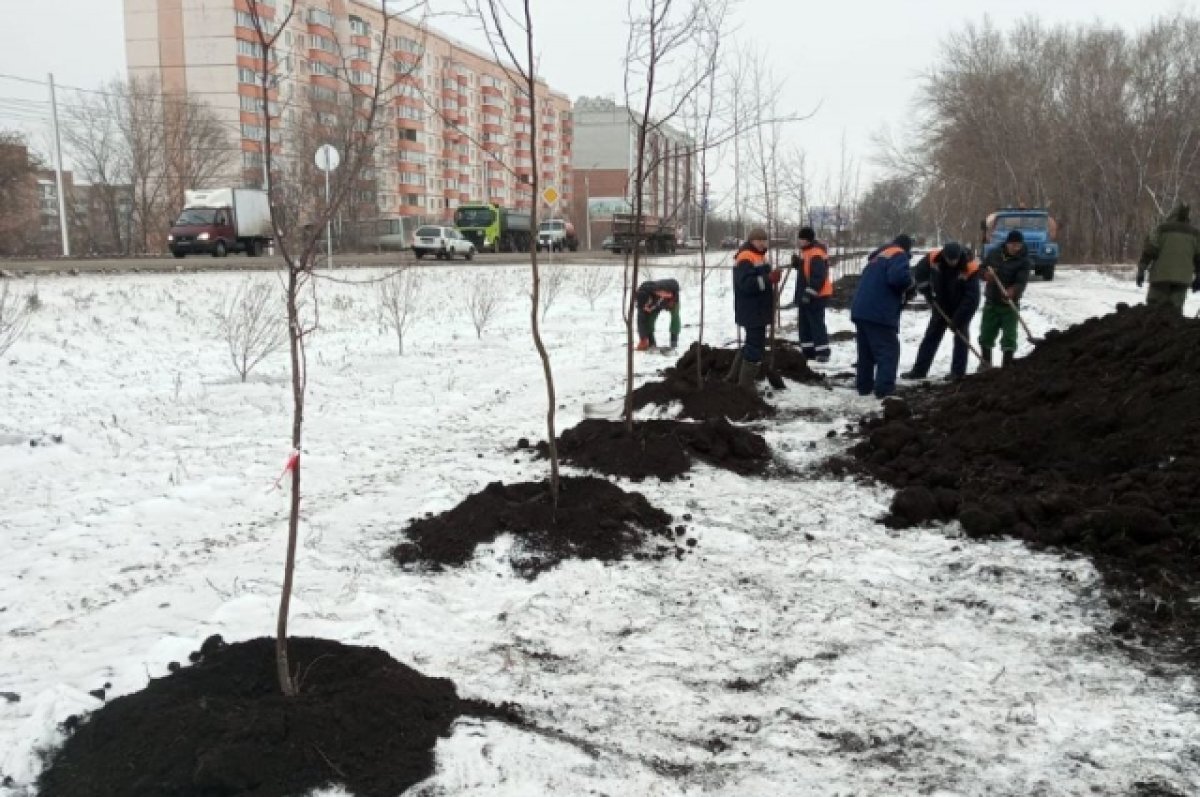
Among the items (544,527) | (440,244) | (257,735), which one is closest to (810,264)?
(544,527)

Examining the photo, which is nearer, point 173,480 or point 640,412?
point 173,480

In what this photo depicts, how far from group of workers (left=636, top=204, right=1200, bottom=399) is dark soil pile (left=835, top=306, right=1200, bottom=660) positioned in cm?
112

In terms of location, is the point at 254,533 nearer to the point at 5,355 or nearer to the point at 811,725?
the point at 811,725

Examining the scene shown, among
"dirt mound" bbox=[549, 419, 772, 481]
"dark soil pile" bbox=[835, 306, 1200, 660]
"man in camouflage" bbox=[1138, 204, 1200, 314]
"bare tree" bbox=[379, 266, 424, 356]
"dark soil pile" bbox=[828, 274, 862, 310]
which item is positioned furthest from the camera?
"dark soil pile" bbox=[828, 274, 862, 310]

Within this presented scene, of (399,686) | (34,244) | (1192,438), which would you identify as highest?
Answer: (34,244)

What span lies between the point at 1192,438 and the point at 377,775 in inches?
192

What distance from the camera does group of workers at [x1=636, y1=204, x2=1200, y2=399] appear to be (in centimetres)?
827

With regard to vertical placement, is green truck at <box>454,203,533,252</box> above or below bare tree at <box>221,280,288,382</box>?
above

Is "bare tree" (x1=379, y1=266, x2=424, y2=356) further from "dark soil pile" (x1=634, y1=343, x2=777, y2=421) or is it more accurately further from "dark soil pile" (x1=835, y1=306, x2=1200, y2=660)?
"dark soil pile" (x1=835, y1=306, x2=1200, y2=660)

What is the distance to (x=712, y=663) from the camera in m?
3.19

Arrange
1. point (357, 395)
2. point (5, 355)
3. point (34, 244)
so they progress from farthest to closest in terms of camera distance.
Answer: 1. point (34, 244)
2. point (5, 355)
3. point (357, 395)

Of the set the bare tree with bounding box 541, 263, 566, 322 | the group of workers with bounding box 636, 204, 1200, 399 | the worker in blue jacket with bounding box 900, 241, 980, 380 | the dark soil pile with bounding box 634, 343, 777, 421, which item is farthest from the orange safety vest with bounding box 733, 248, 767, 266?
the bare tree with bounding box 541, 263, 566, 322

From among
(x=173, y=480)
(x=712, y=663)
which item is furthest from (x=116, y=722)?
(x=173, y=480)

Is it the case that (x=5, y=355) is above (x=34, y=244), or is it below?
below
